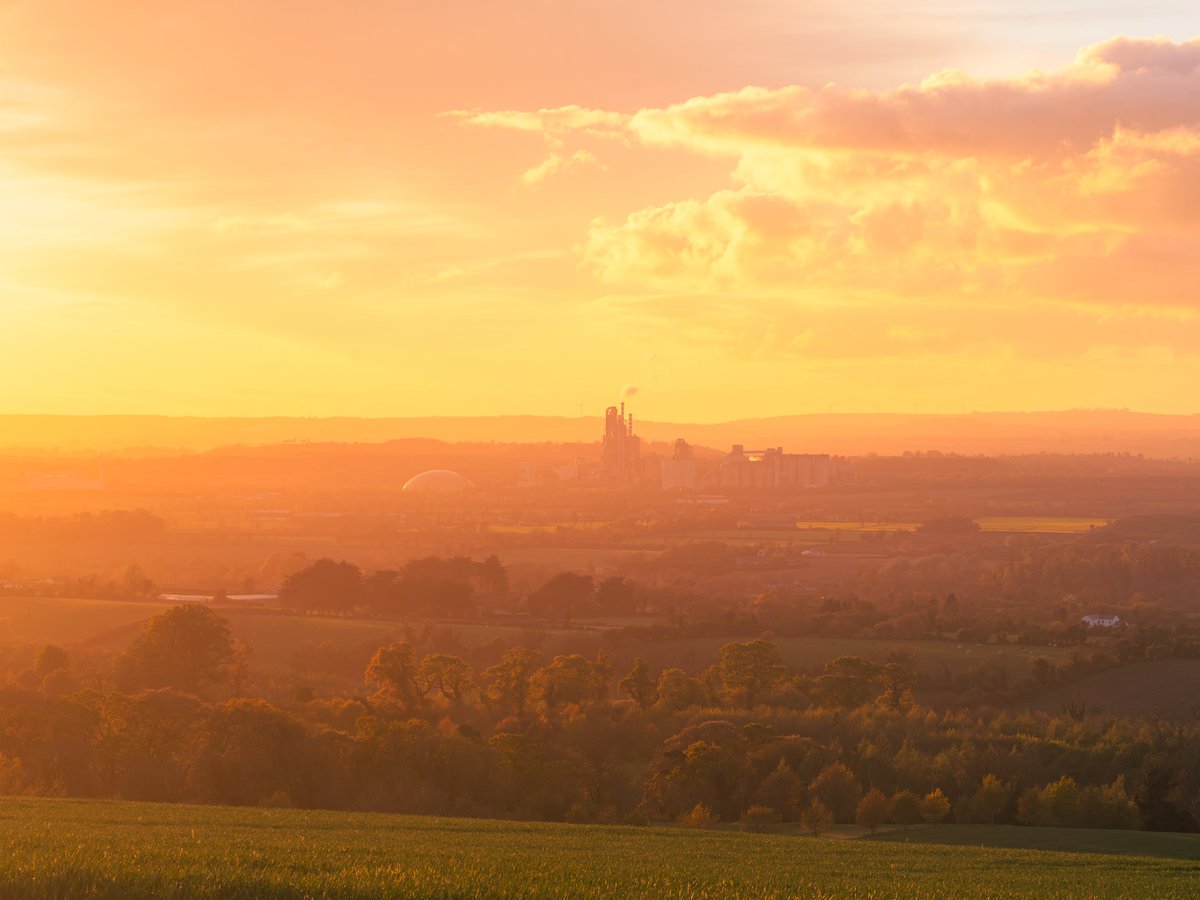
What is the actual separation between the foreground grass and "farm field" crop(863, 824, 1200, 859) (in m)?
2.95

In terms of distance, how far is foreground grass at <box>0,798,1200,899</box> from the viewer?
48.3ft

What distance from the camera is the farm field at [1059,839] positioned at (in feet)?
89.5

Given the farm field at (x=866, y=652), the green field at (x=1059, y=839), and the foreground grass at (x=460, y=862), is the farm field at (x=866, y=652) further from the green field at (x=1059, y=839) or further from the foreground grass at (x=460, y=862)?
the foreground grass at (x=460, y=862)

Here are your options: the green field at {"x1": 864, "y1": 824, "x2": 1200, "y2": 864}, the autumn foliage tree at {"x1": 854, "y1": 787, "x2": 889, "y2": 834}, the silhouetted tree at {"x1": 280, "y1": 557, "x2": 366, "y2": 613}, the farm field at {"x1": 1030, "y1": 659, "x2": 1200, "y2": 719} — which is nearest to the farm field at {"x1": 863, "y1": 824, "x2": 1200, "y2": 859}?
the green field at {"x1": 864, "y1": 824, "x2": 1200, "y2": 864}

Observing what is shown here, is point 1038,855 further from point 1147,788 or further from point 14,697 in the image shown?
point 14,697

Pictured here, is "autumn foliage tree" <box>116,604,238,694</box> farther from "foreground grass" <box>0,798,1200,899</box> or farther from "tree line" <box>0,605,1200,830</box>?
"foreground grass" <box>0,798,1200,899</box>

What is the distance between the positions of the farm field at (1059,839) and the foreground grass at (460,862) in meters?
2.95

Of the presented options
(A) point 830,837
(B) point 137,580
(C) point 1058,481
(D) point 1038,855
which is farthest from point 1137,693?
(C) point 1058,481

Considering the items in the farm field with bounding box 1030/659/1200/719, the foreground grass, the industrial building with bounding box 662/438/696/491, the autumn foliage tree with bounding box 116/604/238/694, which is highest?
the industrial building with bounding box 662/438/696/491

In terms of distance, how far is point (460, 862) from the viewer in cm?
1845

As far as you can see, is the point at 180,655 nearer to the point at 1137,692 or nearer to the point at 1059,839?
the point at 1059,839

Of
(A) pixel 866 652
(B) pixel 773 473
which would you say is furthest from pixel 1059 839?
(B) pixel 773 473

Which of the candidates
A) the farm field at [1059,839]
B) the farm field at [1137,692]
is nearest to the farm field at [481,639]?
the farm field at [1137,692]

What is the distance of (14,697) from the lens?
41.0 meters
